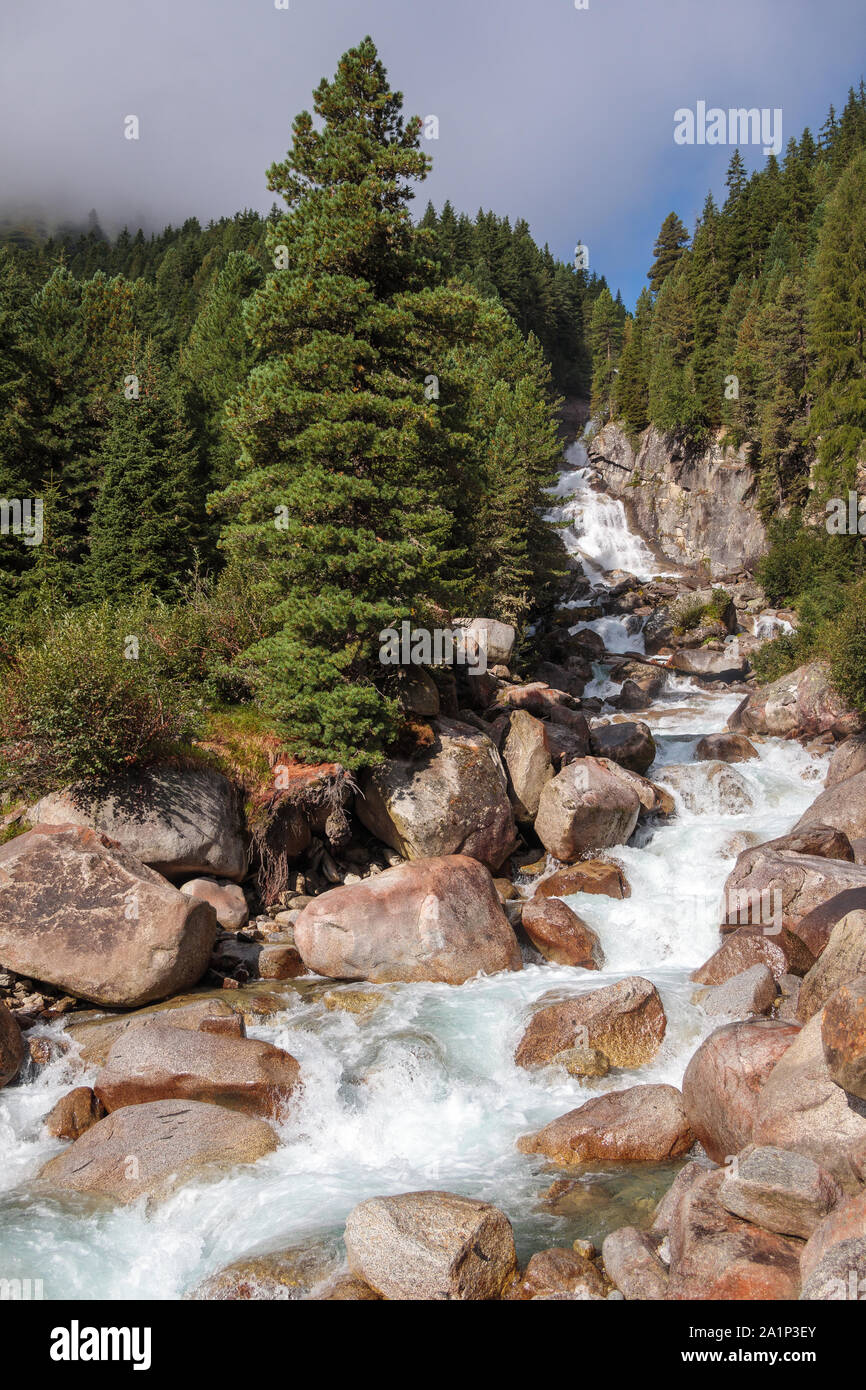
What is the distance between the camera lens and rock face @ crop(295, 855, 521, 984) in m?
14.4

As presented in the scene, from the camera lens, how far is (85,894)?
515 inches

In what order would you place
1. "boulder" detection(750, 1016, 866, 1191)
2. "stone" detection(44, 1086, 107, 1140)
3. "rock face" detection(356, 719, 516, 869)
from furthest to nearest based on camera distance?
"rock face" detection(356, 719, 516, 869), "stone" detection(44, 1086, 107, 1140), "boulder" detection(750, 1016, 866, 1191)

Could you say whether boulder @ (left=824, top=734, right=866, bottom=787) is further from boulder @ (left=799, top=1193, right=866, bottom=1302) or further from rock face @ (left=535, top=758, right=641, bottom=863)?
boulder @ (left=799, top=1193, right=866, bottom=1302)

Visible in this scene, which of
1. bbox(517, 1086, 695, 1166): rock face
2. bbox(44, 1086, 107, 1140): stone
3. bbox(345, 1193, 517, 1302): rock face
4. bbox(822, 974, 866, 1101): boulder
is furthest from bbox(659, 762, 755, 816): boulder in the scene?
bbox(44, 1086, 107, 1140): stone

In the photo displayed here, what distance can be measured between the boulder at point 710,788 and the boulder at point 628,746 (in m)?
0.85

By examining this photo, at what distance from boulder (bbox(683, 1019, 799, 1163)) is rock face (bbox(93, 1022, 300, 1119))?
5118 mm

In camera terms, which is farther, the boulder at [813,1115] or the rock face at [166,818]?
the rock face at [166,818]

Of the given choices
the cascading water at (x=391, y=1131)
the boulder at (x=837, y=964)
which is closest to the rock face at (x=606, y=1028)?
the cascading water at (x=391, y=1131)

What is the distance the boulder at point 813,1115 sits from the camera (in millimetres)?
7945

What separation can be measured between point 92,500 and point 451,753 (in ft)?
60.7

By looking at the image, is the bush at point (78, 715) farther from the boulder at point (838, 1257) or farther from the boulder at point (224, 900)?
the boulder at point (838, 1257)

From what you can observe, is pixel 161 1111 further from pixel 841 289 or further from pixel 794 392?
pixel 794 392
